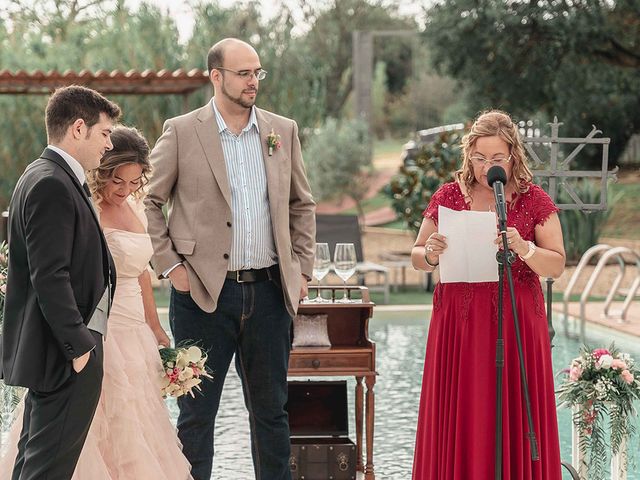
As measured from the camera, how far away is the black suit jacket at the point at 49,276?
3.49 metres

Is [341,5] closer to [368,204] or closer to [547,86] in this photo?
[368,204]

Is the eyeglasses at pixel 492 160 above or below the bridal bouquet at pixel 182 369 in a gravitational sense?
above

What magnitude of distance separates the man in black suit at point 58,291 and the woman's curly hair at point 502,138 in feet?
4.71

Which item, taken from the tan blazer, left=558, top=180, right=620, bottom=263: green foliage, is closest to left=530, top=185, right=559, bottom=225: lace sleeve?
the tan blazer

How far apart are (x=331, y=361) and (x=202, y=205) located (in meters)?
1.20

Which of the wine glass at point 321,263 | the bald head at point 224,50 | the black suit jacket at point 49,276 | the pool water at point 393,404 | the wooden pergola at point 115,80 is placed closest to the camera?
the black suit jacket at point 49,276

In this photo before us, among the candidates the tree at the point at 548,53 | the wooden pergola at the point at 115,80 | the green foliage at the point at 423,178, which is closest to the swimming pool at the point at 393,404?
the green foliage at the point at 423,178

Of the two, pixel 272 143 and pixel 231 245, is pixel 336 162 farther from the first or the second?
pixel 231 245

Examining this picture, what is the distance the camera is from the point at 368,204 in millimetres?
29234

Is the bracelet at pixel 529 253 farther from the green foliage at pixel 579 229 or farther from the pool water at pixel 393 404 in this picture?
the green foliage at pixel 579 229

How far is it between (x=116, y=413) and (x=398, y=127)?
37.0 m

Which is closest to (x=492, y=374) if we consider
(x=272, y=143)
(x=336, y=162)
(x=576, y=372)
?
(x=576, y=372)

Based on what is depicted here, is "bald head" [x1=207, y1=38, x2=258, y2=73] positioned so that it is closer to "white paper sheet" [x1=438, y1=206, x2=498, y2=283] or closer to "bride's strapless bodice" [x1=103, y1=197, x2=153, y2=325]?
"bride's strapless bodice" [x1=103, y1=197, x2=153, y2=325]

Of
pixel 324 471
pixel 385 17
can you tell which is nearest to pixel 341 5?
pixel 385 17
